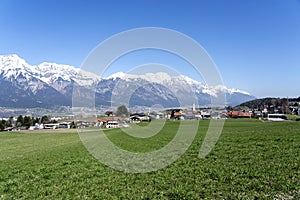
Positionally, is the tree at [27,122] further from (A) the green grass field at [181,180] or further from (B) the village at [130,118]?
(A) the green grass field at [181,180]

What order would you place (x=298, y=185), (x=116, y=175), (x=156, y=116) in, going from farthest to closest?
(x=156, y=116), (x=116, y=175), (x=298, y=185)

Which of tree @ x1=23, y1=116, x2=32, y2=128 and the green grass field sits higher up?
the green grass field

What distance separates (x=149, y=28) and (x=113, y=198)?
11164mm

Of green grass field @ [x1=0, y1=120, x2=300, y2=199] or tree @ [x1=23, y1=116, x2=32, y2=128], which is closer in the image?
green grass field @ [x1=0, y1=120, x2=300, y2=199]

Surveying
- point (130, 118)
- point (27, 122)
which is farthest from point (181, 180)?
point (27, 122)

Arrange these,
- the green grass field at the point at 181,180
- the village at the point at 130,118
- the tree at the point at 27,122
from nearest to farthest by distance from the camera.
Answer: the green grass field at the point at 181,180
the village at the point at 130,118
the tree at the point at 27,122

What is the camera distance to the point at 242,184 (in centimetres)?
1141

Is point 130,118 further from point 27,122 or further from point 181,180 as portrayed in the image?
point 181,180

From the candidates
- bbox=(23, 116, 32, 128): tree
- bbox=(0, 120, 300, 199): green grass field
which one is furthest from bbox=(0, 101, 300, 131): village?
bbox=(0, 120, 300, 199): green grass field

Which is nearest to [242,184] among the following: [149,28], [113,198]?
[113,198]

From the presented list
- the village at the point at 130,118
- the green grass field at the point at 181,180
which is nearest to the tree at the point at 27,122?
the village at the point at 130,118

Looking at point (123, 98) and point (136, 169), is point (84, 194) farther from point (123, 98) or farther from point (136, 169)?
point (123, 98)

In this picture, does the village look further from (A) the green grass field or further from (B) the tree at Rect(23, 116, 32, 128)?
(A) the green grass field

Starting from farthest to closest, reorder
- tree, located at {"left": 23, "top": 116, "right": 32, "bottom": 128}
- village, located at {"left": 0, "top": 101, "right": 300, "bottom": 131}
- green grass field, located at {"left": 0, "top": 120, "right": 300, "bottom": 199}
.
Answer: tree, located at {"left": 23, "top": 116, "right": 32, "bottom": 128} < village, located at {"left": 0, "top": 101, "right": 300, "bottom": 131} < green grass field, located at {"left": 0, "top": 120, "right": 300, "bottom": 199}
